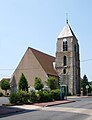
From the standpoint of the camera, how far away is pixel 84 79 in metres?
82.0

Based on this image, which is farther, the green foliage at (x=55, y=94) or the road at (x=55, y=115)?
the green foliage at (x=55, y=94)

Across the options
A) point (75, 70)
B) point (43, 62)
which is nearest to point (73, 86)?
point (75, 70)

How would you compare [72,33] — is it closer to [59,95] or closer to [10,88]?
[10,88]

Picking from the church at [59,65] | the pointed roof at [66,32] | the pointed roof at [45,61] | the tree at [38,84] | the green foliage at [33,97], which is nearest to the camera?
the green foliage at [33,97]

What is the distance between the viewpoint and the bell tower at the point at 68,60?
6431 cm

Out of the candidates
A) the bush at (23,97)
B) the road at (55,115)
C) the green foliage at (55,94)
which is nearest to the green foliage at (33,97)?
the bush at (23,97)

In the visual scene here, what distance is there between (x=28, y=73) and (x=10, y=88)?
17.3 ft

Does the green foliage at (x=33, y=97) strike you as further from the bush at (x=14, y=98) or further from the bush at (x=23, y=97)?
the bush at (x=14, y=98)

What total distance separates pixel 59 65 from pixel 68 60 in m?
2.60

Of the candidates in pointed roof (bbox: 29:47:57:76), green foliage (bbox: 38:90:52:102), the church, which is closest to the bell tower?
the church

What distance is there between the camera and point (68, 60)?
6556 centimetres

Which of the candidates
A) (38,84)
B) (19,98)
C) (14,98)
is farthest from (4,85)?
(14,98)

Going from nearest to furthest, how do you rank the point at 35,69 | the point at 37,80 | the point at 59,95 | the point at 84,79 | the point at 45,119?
the point at 45,119 → the point at 59,95 → the point at 37,80 → the point at 35,69 → the point at 84,79

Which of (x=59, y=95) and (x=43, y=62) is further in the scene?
(x=43, y=62)
